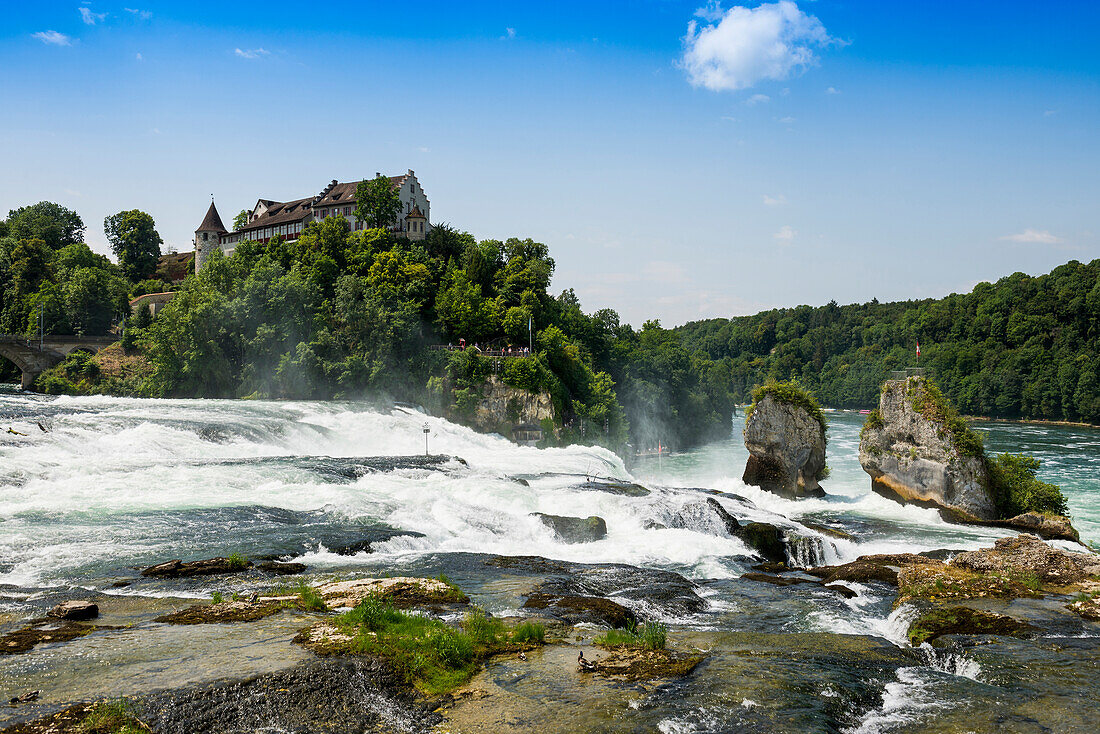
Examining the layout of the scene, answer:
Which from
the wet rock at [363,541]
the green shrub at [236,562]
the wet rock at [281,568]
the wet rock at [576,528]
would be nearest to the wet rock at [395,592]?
the wet rock at [281,568]

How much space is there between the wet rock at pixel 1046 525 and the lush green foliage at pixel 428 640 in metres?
25.1

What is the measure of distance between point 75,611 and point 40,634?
93cm

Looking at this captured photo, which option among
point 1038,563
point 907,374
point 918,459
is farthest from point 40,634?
point 907,374

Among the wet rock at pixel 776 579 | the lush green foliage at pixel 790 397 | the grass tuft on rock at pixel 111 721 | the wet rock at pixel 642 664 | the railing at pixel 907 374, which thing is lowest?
the wet rock at pixel 776 579

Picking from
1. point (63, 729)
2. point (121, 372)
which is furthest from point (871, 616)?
point (121, 372)

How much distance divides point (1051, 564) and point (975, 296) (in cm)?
12967

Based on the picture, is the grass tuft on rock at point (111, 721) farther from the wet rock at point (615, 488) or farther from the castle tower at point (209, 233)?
the castle tower at point (209, 233)

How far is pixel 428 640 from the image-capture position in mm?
10938

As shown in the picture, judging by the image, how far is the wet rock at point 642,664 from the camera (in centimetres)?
1059

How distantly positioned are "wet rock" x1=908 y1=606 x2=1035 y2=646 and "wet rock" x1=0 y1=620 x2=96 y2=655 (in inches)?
612

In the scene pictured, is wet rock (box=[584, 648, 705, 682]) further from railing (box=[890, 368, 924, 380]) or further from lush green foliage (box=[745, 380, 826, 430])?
railing (box=[890, 368, 924, 380])

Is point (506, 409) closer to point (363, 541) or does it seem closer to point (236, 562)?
point (363, 541)

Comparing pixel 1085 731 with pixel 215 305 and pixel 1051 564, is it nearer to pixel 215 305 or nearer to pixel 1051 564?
pixel 1051 564

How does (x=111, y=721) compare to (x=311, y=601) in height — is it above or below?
above
